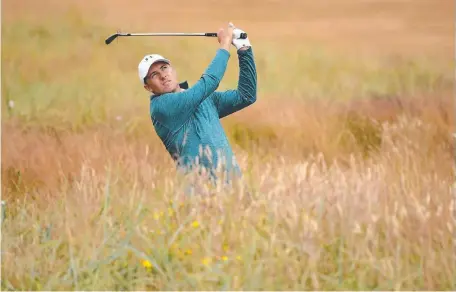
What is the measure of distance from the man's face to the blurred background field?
43cm

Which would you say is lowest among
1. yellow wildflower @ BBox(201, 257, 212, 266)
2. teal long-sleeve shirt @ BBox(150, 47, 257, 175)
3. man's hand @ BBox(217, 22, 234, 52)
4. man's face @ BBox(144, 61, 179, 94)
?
yellow wildflower @ BBox(201, 257, 212, 266)

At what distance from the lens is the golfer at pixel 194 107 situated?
3.53 meters

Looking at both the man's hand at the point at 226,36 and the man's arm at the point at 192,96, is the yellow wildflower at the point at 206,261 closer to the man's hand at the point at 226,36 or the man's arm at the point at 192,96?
the man's arm at the point at 192,96

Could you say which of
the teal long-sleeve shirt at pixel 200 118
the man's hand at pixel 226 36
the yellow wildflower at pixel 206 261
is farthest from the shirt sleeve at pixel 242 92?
the yellow wildflower at pixel 206 261

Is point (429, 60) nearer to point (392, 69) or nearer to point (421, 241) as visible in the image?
point (392, 69)

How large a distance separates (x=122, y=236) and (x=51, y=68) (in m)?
3.09

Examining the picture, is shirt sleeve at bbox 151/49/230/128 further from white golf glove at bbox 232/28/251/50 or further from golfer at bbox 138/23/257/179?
white golf glove at bbox 232/28/251/50

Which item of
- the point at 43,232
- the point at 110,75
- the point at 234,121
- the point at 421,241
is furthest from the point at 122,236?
the point at 110,75

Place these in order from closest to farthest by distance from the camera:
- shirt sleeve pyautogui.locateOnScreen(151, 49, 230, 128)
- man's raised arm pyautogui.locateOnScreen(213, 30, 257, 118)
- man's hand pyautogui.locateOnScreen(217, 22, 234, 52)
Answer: shirt sleeve pyautogui.locateOnScreen(151, 49, 230, 128), man's hand pyautogui.locateOnScreen(217, 22, 234, 52), man's raised arm pyautogui.locateOnScreen(213, 30, 257, 118)

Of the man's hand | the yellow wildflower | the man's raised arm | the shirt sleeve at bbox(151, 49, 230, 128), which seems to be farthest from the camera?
the man's raised arm

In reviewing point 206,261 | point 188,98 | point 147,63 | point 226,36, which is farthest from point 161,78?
point 206,261

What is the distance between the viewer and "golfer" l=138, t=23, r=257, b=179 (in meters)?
3.53

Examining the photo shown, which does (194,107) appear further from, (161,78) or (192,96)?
(161,78)

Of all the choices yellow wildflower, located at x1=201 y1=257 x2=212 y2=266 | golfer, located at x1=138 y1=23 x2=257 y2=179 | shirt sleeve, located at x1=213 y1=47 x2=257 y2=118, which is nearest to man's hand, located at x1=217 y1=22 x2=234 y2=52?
golfer, located at x1=138 y1=23 x2=257 y2=179
